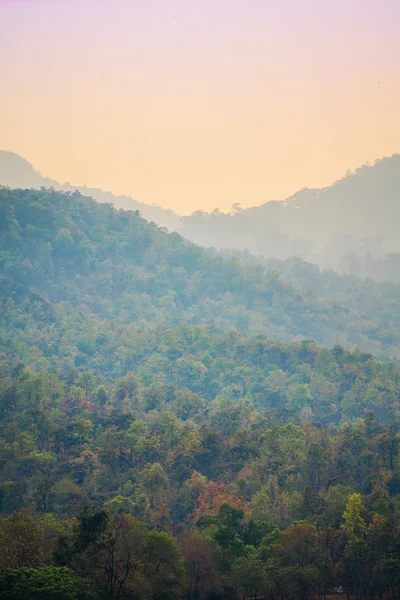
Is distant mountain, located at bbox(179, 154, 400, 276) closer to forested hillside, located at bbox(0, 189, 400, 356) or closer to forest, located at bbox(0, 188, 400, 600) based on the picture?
forest, located at bbox(0, 188, 400, 600)

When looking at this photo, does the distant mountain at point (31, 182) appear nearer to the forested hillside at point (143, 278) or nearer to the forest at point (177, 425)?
the forested hillside at point (143, 278)

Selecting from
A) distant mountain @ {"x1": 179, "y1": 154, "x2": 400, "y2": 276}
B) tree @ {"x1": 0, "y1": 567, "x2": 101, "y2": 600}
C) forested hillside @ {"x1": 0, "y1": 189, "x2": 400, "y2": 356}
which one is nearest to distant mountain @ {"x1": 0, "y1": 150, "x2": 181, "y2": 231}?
distant mountain @ {"x1": 179, "y1": 154, "x2": 400, "y2": 276}

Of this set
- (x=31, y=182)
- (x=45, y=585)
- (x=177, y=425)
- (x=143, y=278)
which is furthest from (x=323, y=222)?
(x=45, y=585)

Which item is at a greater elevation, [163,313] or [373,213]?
[373,213]

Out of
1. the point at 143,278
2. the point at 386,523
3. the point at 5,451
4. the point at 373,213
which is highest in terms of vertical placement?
the point at 373,213

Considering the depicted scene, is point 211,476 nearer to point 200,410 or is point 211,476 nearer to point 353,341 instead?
point 200,410

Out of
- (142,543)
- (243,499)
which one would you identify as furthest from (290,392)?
(142,543)
